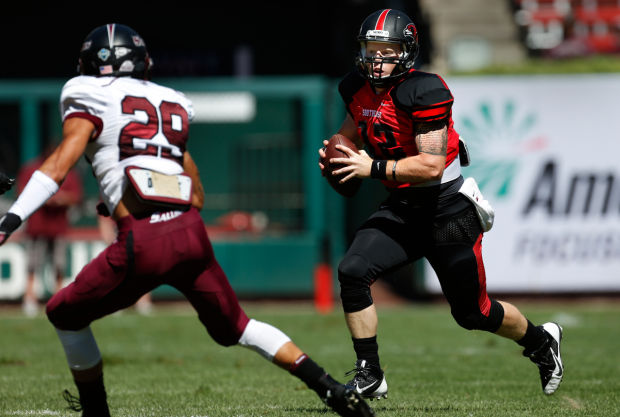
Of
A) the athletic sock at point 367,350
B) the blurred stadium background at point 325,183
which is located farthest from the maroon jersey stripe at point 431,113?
the blurred stadium background at point 325,183

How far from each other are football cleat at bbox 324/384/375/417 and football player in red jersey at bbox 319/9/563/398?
626mm

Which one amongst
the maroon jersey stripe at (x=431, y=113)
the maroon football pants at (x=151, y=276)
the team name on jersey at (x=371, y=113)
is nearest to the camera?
the maroon football pants at (x=151, y=276)

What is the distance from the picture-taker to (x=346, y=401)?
4.21 m

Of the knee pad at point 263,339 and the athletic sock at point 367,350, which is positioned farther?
the athletic sock at point 367,350

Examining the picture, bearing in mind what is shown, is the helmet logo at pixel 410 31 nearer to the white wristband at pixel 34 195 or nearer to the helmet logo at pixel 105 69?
the helmet logo at pixel 105 69

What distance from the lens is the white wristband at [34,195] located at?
159 inches

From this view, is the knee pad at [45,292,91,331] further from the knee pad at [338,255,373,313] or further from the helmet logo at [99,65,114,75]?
the knee pad at [338,255,373,313]

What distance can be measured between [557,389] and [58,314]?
2907 millimetres

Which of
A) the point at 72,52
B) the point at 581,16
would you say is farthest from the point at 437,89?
the point at 581,16

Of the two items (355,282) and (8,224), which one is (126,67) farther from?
(355,282)

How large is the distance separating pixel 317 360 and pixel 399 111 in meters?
2.77

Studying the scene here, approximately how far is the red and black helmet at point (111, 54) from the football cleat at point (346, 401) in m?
1.58

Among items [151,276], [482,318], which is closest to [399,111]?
[482,318]

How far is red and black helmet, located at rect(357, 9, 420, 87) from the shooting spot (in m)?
4.99
